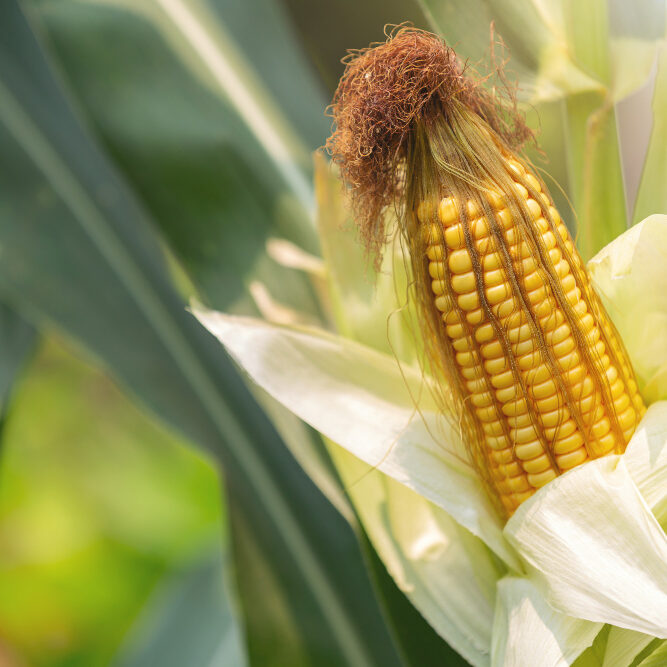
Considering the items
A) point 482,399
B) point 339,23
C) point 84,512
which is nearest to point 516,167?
point 482,399

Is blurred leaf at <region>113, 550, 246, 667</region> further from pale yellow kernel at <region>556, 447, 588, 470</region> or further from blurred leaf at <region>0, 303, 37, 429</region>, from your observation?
pale yellow kernel at <region>556, 447, 588, 470</region>

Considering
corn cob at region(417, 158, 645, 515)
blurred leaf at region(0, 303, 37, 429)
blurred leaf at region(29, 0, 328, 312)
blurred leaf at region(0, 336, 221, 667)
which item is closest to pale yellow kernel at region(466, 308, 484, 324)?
corn cob at region(417, 158, 645, 515)

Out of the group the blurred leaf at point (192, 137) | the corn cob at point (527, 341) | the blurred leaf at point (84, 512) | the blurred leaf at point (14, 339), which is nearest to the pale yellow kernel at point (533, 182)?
the corn cob at point (527, 341)

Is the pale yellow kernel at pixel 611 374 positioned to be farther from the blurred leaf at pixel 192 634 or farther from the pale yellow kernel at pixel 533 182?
the blurred leaf at pixel 192 634

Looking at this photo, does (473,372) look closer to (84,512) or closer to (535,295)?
(535,295)

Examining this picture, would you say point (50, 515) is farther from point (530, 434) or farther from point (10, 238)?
point (530, 434)

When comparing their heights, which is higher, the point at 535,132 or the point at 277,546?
the point at 535,132

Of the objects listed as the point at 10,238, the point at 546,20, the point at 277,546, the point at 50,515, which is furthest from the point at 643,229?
the point at 50,515
